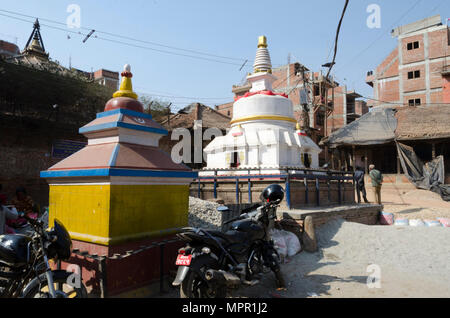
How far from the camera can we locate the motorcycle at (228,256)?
3824 mm

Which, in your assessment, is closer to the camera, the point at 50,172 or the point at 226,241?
the point at 226,241

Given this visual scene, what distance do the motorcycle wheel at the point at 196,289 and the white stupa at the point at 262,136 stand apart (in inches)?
334

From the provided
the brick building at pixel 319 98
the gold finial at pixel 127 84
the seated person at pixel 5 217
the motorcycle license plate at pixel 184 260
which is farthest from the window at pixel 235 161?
the brick building at pixel 319 98

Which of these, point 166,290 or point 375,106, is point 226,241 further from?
point 375,106

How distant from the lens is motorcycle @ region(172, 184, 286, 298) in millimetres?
3824

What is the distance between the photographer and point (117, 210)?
4.43m

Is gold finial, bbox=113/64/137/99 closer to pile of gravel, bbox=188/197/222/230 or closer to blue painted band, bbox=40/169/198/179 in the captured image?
blue painted band, bbox=40/169/198/179

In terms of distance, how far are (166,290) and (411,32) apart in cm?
3926

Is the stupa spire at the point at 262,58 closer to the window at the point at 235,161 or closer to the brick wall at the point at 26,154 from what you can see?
the window at the point at 235,161

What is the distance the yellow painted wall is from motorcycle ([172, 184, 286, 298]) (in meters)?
0.82

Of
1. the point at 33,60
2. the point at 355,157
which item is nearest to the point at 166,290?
the point at 355,157

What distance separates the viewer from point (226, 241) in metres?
4.50

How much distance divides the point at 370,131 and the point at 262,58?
1386cm

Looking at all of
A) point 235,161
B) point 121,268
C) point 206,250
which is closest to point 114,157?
point 121,268
